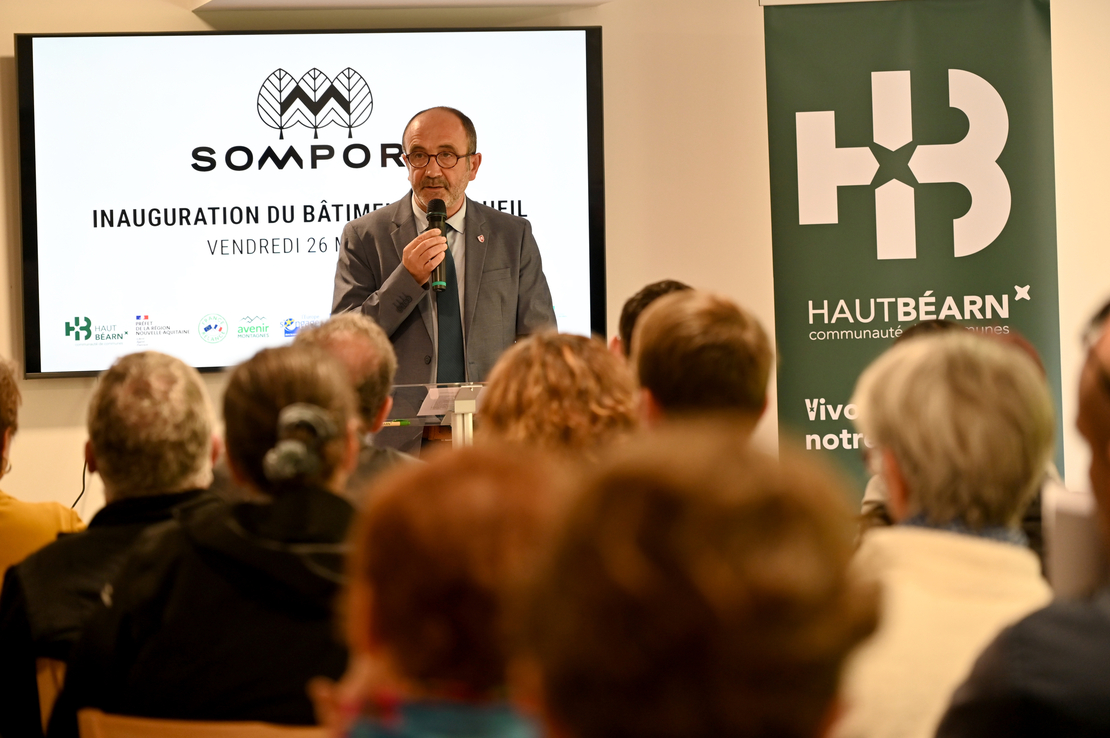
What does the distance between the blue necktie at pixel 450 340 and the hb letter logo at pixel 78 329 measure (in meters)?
1.69

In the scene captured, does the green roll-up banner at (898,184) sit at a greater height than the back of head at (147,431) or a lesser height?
greater

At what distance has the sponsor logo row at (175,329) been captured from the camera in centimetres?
492

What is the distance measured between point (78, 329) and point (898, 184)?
12.8 ft

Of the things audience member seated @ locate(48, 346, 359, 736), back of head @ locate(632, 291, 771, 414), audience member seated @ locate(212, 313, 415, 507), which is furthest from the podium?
audience member seated @ locate(48, 346, 359, 736)

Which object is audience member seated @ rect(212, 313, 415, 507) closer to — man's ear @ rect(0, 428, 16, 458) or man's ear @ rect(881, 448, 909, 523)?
man's ear @ rect(0, 428, 16, 458)

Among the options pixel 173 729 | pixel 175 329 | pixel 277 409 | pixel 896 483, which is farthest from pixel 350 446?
pixel 175 329

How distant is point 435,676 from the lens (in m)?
0.82

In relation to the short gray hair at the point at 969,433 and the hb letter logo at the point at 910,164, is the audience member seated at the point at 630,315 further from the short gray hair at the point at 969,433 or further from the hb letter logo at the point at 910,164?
the hb letter logo at the point at 910,164

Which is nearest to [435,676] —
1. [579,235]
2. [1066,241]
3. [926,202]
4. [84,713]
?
[84,713]

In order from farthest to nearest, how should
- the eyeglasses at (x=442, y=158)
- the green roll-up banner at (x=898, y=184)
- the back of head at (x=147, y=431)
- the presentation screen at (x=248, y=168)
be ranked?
the green roll-up banner at (x=898, y=184), the presentation screen at (x=248, y=168), the eyeglasses at (x=442, y=158), the back of head at (x=147, y=431)

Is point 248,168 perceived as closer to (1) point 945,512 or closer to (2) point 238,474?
(2) point 238,474

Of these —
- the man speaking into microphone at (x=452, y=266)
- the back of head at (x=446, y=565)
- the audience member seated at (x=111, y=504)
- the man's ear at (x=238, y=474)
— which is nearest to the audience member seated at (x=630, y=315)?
the audience member seated at (x=111, y=504)

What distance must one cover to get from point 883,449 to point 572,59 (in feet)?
12.7

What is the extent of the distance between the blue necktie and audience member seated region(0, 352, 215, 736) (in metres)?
2.52
